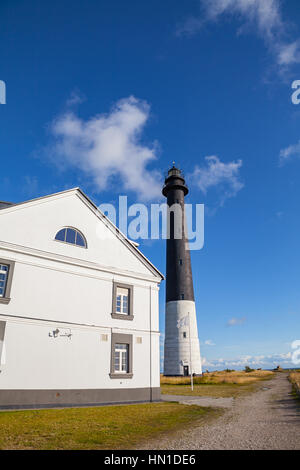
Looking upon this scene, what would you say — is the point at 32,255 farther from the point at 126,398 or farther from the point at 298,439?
the point at 298,439

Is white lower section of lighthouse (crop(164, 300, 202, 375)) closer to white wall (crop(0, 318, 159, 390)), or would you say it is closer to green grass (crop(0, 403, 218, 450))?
white wall (crop(0, 318, 159, 390))

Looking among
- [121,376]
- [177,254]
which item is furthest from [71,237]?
[177,254]

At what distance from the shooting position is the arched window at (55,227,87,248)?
615 inches

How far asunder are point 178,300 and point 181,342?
4.08m

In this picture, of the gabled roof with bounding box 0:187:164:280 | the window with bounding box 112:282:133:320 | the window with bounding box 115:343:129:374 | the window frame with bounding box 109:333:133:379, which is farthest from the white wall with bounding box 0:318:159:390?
the gabled roof with bounding box 0:187:164:280

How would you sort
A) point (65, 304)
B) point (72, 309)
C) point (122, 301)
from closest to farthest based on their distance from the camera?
point (65, 304) → point (72, 309) → point (122, 301)

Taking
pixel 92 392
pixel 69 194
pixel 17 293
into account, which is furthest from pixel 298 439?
pixel 69 194

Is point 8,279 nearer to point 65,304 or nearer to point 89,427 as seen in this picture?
point 65,304

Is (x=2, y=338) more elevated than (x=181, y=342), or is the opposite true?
(x=181, y=342)

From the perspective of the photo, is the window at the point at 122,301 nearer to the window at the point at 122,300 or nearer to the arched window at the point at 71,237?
the window at the point at 122,300

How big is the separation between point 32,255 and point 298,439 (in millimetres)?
11803

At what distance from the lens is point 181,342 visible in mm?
31703

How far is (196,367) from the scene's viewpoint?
32.3 metres

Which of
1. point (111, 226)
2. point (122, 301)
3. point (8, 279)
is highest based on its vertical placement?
point (111, 226)
